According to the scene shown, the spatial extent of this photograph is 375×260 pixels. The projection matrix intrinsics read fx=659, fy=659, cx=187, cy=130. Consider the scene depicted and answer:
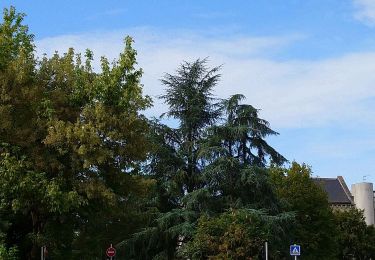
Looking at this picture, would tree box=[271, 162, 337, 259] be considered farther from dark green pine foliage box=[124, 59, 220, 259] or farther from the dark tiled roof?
the dark tiled roof

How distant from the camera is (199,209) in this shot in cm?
3853

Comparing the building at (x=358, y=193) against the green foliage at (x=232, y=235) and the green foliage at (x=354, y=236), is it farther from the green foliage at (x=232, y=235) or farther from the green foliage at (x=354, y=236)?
the green foliage at (x=232, y=235)

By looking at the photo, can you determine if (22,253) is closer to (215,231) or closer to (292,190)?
(215,231)

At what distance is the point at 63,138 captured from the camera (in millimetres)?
24109

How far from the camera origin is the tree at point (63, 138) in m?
24.0

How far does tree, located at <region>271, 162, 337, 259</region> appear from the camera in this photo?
46.4 m

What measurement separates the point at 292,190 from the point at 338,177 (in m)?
48.2

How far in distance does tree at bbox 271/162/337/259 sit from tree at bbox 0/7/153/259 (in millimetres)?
21571

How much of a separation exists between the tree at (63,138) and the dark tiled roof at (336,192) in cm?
6499

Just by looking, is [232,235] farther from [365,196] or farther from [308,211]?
[365,196]

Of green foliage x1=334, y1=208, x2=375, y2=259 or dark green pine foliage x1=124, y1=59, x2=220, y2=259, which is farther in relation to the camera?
green foliage x1=334, y1=208, x2=375, y2=259

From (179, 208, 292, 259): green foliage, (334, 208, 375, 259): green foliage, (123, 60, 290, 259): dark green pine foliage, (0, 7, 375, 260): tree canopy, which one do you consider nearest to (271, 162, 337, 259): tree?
(0, 7, 375, 260): tree canopy

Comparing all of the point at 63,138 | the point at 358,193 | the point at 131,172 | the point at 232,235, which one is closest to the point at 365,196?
the point at 358,193

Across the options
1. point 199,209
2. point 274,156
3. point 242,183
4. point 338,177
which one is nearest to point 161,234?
point 199,209
